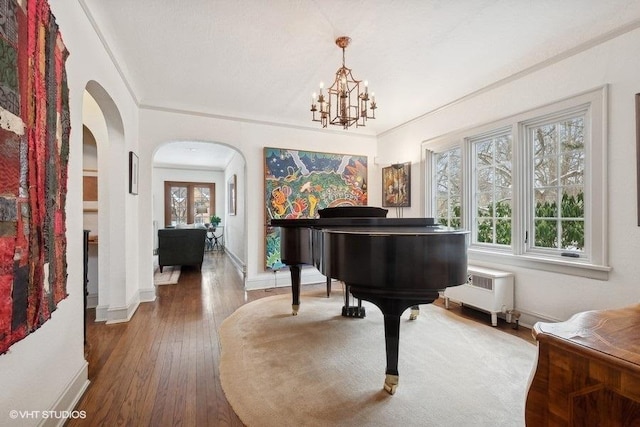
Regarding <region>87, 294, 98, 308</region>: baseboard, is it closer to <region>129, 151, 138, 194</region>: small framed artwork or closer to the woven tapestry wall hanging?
<region>129, 151, 138, 194</region>: small framed artwork

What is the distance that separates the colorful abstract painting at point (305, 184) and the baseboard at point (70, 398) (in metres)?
2.75

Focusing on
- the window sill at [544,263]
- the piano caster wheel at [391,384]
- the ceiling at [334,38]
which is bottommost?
the piano caster wheel at [391,384]

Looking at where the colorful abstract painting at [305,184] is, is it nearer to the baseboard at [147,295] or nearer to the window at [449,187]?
the window at [449,187]

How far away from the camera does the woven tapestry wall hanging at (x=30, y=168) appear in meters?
1.07

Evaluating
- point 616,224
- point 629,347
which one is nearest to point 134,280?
point 629,347

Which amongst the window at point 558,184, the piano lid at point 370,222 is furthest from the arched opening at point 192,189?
the window at point 558,184

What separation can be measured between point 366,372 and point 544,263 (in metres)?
2.10

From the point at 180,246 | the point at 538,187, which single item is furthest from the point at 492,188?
the point at 180,246

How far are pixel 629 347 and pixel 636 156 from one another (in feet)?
7.26

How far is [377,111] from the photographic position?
4270mm

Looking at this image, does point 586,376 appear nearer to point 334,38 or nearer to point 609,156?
point 609,156

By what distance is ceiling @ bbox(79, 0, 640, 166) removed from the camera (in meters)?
2.10

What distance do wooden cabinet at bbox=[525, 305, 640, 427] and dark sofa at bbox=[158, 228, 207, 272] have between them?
5.66m

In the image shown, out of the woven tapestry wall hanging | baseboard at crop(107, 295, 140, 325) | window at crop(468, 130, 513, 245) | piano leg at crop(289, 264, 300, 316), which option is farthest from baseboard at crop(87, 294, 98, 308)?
window at crop(468, 130, 513, 245)
